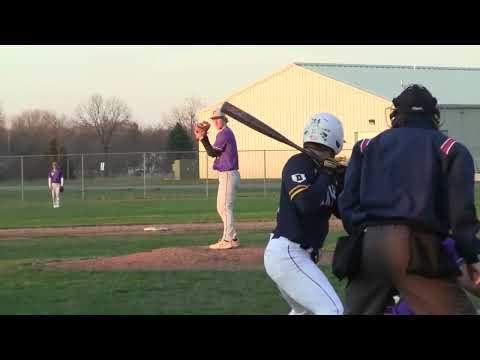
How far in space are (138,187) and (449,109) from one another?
69.9 ft

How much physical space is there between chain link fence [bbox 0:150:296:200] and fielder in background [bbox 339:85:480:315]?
32.9 metres

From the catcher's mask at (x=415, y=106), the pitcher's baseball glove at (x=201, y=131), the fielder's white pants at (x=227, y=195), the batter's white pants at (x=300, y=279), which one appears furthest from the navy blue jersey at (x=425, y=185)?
the fielder's white pants at (x=227, y=195)

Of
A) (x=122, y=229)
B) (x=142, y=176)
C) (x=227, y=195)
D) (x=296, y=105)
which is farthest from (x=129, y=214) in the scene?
(x=296, y=105)

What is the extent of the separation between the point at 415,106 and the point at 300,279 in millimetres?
1444

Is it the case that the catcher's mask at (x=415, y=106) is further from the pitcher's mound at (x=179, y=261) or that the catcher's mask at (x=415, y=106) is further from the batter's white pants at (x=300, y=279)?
the pitcher's mound at (x=179, y=261)

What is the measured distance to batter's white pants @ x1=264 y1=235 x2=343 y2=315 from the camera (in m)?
5.13

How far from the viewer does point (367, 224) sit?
434cm

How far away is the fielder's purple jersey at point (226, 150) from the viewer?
12.3 meters

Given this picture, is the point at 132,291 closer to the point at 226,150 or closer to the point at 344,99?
the point at 226,150

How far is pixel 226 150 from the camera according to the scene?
1233 cm

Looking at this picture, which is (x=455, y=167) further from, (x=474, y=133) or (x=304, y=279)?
(x=474, y=133)

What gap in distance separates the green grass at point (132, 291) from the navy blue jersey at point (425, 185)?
3.71 meters

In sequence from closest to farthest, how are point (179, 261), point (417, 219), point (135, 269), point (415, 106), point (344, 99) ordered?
point (417, 219)
point (415, 106)
point (135, 269)
point (179, 261)
point (344, 99)

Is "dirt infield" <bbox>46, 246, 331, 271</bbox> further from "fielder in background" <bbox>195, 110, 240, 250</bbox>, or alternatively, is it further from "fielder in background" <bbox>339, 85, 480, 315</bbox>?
"fielder in background" <bbox>339, 85, 480, 315</bbox>
